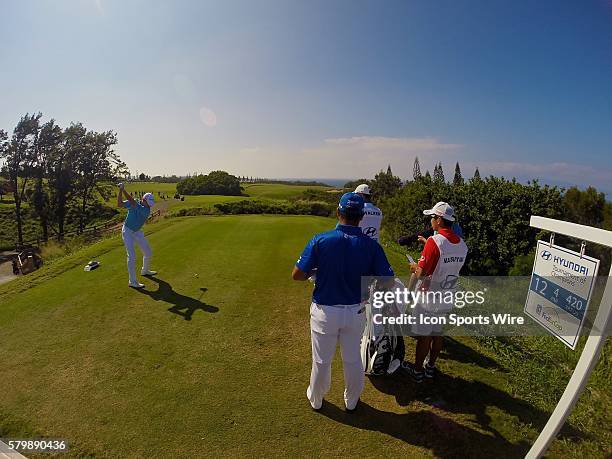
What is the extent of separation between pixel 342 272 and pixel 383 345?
2053 mm

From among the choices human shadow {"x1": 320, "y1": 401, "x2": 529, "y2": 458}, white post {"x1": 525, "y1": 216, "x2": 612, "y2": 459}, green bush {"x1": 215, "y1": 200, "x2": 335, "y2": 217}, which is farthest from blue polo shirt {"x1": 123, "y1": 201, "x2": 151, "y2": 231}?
green bush {"x1": 215, "y1": 200, "x2": 335, "y2": 217}

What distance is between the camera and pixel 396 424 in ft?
14.9

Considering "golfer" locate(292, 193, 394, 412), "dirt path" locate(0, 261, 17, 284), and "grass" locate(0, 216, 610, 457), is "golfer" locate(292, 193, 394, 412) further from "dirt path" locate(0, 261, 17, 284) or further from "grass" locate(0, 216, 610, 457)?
"dirt path" locate(0, 261, 17, 284)

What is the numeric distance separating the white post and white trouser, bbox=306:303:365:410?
2.03 meters

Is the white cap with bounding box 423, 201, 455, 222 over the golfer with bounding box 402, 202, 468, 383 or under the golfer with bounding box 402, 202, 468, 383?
over

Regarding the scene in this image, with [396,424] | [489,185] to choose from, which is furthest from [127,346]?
[489,185]

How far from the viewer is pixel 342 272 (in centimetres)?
405

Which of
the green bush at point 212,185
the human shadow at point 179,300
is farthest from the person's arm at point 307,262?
the green bush at point 212,185

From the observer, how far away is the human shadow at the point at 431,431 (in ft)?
13.4

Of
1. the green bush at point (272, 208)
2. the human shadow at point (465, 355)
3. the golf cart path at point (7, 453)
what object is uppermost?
the green bush at point (272, 208)

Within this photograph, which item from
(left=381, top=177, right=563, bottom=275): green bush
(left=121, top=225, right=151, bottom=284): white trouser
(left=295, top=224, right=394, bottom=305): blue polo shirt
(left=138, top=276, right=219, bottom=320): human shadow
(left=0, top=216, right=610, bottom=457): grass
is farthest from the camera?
(left=381, top=177, right=563, bottom=275): green bush

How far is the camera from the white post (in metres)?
2.93

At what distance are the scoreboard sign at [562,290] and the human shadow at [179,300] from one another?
6.37m

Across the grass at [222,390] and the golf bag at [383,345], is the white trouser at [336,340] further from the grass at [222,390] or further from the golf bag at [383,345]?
the golf bag at [383,345]
